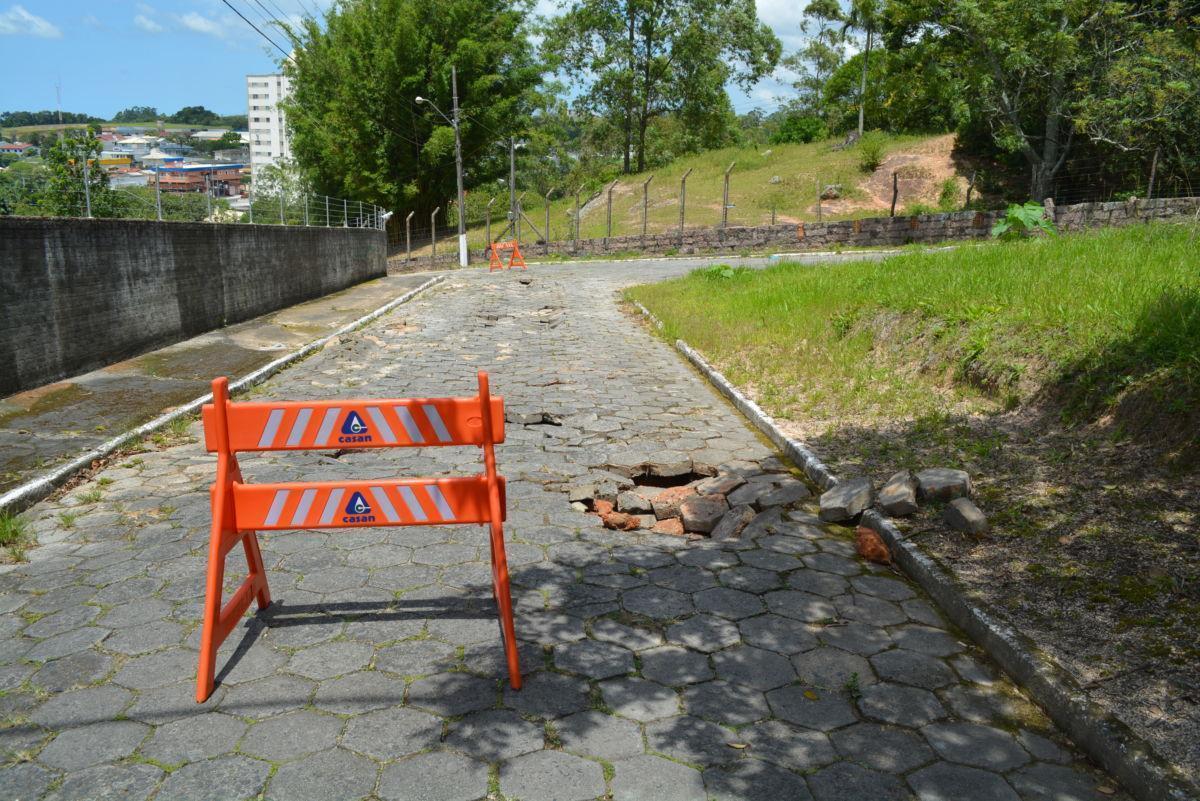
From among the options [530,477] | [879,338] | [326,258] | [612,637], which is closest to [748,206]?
[326,258]

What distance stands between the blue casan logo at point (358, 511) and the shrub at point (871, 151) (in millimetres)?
37474

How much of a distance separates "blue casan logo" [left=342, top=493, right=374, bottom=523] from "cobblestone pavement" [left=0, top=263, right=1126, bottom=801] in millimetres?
610

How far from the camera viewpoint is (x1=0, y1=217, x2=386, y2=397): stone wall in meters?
8.41

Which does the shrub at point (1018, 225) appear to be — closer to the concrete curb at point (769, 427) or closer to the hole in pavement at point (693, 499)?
the concrete curb at point (769, 427)

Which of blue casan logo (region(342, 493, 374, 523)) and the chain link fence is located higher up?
the chain link fence

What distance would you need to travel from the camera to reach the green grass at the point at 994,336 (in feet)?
18.6

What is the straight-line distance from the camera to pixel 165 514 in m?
5.39

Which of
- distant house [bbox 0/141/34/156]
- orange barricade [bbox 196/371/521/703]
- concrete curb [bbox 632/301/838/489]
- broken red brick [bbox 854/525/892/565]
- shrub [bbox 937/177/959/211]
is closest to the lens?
orange barricade [bbox 196/371/521/703]

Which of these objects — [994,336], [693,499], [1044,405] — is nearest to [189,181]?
[693,499]

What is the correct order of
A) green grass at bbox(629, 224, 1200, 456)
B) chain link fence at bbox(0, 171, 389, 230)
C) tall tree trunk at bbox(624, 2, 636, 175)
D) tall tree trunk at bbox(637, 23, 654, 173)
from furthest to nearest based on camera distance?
tall tree trunk at bbox(637, 23, 654, 173) → tall tree trunk at bbox(624, 2, 636, 175) → chain link fence at bbox(0, 171, 389, 230) → green grass at bbox(629, 224, 1200, 456)

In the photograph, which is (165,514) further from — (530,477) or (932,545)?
(932,545)

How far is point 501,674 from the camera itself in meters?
3.48

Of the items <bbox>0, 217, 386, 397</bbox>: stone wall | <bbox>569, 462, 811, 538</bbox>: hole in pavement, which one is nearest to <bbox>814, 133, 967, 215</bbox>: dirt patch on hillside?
<bbox>0, 217, 386, 397</bbox>: stone wall

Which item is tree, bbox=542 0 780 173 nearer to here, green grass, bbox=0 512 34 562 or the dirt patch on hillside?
the dirt patch on hillside
